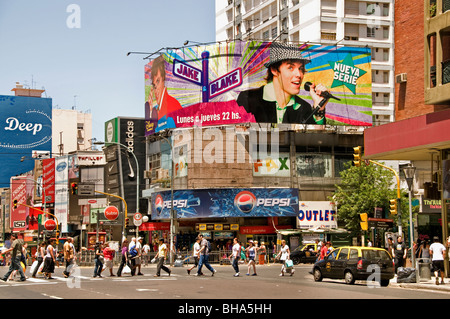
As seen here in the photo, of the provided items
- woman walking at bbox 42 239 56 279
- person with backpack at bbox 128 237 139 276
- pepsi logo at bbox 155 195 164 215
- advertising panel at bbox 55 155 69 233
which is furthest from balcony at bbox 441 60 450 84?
advertising panel at bbox 55 155 69 233

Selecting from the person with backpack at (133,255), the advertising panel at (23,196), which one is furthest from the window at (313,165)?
the advertising panel at (23,196)

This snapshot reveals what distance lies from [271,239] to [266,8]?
2949 cm

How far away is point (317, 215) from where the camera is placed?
59969 millimetres

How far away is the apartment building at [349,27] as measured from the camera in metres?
71.8

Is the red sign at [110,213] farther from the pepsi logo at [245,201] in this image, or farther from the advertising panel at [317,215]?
the advertising panel at [317,215]

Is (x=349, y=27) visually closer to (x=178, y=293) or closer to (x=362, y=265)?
(x=362, y=265)

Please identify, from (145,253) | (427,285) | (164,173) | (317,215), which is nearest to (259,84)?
(164,173)

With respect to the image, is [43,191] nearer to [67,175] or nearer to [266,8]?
[67,175]

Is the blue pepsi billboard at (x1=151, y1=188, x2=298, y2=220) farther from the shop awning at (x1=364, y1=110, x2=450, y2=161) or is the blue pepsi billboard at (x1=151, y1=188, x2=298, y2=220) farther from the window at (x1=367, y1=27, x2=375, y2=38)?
the shop awning at (x1=364, y1=110, x2=450, y2=161)

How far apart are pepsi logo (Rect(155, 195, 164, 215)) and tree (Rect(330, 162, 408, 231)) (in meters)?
14.3

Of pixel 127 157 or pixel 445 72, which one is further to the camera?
pixel 127 157

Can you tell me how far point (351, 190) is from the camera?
58.2 m

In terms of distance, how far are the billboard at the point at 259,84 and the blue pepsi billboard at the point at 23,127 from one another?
48.0 metres

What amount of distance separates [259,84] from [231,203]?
1005cm
